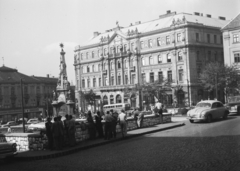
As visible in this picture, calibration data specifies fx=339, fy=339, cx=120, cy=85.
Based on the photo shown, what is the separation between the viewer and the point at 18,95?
75.9 metres

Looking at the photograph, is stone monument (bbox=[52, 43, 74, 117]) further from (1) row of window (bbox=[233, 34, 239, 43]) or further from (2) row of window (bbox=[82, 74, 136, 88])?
(2) row of window (bbox=[82, 74, 136, 88])

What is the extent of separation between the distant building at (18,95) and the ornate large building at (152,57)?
32.4ft

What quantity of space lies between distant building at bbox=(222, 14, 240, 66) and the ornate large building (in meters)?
9.30

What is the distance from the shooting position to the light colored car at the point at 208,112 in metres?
27.7

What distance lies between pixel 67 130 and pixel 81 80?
239ft

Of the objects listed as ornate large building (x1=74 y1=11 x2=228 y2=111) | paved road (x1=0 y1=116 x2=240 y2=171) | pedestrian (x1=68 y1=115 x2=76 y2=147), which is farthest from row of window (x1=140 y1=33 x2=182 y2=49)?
pedestrian (x1=68 y1=115 x2=76 y2=147)

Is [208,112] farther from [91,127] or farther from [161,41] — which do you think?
[161,41]

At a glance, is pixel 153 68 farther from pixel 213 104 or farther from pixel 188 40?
pixel 213 104

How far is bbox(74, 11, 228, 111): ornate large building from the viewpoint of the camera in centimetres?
6562

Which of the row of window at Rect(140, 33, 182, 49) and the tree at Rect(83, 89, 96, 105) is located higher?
the row of window at Rect(140, 33, 182, 49)

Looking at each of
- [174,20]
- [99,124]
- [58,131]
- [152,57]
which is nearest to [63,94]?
[99,124]

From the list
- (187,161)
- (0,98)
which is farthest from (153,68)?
(187,161)

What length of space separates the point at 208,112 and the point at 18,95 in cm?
5674

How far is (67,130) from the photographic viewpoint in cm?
1783
